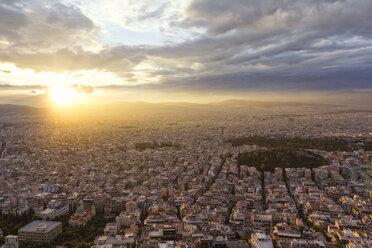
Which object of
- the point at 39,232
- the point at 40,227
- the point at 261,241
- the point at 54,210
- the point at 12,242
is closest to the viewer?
the point at 261,241

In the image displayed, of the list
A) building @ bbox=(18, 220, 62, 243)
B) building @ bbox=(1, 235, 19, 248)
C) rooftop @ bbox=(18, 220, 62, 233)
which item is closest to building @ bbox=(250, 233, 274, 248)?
building @ bbox=(18, 220, 62, 243)

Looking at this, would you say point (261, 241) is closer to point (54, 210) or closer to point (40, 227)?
point (40, 227)

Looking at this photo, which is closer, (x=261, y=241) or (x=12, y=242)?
(x=261, y=241)

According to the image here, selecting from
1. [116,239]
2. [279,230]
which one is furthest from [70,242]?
[279,230]

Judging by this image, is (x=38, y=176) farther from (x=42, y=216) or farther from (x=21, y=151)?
(x=21, y=151)

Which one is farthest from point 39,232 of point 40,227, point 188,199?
point 188,199

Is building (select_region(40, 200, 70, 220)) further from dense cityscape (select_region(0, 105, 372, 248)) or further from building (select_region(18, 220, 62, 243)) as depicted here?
building (select_region(18, 220, 62, 243))

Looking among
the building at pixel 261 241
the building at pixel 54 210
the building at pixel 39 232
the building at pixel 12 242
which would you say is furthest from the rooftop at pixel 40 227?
the building at pixel 261 241

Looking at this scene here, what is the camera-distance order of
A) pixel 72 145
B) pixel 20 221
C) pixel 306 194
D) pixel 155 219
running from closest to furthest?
pixel 155 219 → pixel 20 221 → pixel 306 194 → pixel 72 145
